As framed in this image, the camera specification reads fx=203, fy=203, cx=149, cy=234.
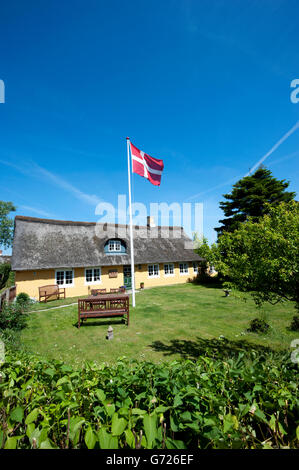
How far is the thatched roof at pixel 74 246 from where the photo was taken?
18.2m

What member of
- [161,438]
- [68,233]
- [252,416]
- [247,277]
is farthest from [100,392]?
[68,233]

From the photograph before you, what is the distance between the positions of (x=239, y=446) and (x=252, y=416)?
622mm

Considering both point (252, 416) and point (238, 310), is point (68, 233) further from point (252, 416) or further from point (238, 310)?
point (252, 416)

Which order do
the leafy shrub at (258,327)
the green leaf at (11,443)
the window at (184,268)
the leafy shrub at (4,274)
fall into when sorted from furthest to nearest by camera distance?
1. the leafy shrub at (4,274)
2. the window at (184,268)
3. the leafy shrub at (258,327)
4. the green leaf at (11,443)

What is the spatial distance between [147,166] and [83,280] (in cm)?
1273

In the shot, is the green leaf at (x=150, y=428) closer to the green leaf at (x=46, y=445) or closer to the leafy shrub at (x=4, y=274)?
the green leaf at (x=46, y=445)

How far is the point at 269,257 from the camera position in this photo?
503cm

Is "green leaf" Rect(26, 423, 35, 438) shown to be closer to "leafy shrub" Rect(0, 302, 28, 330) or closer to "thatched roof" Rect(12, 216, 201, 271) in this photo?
"leafy shrub" Rect(0, 302, 28, 330)

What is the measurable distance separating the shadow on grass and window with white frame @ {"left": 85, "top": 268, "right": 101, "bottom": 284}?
1377 cm

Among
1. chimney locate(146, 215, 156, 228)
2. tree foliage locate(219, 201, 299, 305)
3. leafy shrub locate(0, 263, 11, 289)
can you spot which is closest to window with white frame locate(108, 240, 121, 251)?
chimney locate(146, 215, 156, 228)

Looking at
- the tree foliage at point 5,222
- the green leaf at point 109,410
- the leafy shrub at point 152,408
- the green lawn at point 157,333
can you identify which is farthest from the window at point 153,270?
the tree foliage at point 5,222

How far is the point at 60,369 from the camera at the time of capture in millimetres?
2395

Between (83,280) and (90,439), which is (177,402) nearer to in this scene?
(90,439)

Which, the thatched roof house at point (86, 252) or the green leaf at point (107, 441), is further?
the thatched roof house at point (86, 252)
